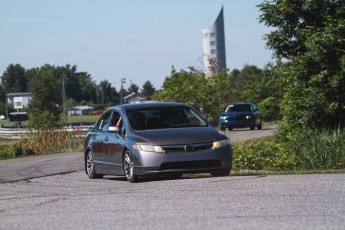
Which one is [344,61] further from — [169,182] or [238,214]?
[238,214]

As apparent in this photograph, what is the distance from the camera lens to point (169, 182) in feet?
44.5

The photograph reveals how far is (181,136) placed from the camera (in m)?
14.1

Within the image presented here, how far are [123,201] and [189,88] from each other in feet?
135

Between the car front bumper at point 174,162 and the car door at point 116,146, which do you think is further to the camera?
the car door at point 116,146

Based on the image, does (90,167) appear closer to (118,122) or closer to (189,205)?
(118,122)

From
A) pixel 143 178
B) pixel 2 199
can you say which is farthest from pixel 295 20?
pixel 2 199

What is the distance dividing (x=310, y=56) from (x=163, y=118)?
12.7 meters

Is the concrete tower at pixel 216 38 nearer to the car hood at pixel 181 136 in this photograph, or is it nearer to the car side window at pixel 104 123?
the car side window at pixel 104 123

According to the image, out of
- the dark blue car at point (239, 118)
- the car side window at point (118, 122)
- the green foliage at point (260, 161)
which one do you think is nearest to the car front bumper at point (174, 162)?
the car side window at point (118, 122)

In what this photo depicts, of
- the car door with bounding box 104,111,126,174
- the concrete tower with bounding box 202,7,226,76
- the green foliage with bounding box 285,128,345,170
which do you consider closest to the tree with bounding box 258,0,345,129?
the green foliage with bounding box 285,128,345,170

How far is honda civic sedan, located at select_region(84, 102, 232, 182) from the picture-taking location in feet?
45.9

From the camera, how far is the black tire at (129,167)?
14.4 metres

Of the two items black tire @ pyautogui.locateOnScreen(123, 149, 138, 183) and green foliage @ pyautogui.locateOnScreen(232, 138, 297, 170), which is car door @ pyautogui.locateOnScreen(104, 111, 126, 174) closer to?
black tire @ pyautogui.locateOnScreen(123, 149, 138, 183)

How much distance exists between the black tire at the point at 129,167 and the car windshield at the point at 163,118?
57 cm
